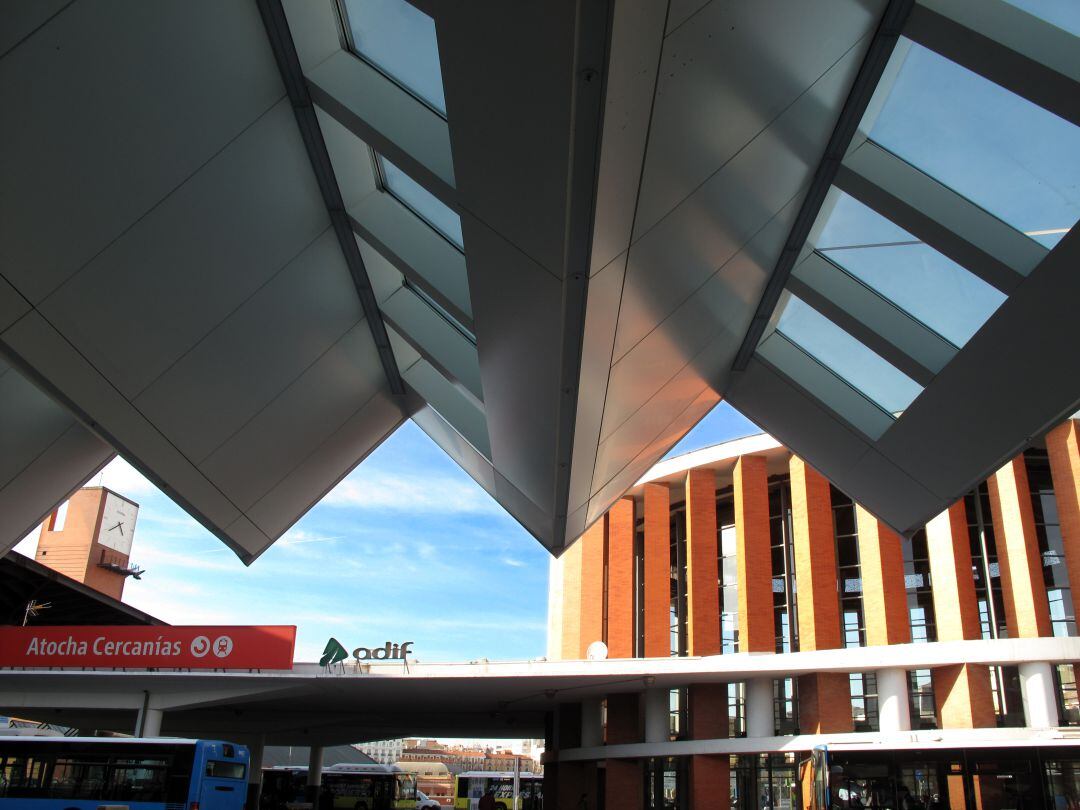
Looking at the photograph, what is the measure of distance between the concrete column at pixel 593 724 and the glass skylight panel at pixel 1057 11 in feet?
92.0

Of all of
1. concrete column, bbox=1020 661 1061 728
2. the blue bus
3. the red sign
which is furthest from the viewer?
the red sign

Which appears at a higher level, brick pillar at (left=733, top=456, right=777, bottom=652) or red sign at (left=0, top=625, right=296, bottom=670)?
brick pillar at (left=733, top=456, right=777, bottom=652)

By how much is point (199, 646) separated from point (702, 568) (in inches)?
601

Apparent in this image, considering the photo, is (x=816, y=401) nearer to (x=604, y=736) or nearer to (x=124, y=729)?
(x=604, y=736)

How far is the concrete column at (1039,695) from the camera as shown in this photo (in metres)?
20.6

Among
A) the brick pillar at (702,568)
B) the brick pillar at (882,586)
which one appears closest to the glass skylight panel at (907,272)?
the brick pillar at (882,586)

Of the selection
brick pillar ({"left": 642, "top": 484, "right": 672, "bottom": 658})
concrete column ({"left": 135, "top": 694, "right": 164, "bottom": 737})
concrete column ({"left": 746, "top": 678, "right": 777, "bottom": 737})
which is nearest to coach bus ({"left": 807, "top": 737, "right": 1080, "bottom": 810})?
concrete column ({"left": 746, "top": 678, "right": 777, "bottom": 737})

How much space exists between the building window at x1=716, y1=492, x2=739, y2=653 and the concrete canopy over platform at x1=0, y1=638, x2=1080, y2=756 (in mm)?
4471

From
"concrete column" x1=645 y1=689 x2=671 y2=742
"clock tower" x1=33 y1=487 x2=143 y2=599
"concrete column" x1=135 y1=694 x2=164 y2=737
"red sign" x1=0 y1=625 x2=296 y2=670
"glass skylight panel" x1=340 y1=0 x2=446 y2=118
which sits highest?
"clock tower" x1=33 y1=487 x2=143 y2=599

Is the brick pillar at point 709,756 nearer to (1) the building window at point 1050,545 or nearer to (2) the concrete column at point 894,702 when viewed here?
(2) the concrete column at point 894,702

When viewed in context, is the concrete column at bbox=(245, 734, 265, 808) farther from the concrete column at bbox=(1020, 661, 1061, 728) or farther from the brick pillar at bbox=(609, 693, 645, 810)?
the concrete column at bbox=(1020, 661, 1061, 728)

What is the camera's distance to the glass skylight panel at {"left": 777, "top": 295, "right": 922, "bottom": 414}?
9844 mm

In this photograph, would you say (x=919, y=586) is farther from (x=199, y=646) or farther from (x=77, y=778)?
(x=77, y=778)

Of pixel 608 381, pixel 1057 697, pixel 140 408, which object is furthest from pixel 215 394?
pixel 1057 697
